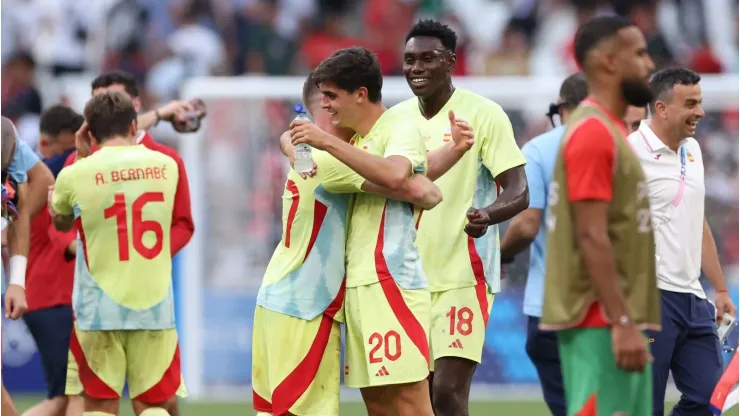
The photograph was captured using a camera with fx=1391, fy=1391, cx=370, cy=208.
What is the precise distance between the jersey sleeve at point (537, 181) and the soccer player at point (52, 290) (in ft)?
10.8

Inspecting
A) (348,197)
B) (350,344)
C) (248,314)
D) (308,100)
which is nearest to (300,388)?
(350,344)

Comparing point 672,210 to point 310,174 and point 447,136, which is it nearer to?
point 447,136

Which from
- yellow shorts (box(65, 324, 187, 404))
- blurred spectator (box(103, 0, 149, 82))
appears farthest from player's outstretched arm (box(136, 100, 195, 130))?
blurred spectator (box(103, 0, 149, 82))

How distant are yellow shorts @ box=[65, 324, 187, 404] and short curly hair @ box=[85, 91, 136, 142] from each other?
118 cm

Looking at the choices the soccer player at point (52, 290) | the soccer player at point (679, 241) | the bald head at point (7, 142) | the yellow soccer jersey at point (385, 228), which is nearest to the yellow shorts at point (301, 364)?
the yellow soccer jersey at point (385, 228)

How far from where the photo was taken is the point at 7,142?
26.1ft

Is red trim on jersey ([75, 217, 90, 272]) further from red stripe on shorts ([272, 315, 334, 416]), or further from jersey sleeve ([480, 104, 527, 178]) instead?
jersey sleeve ([480, 104, 527, 178])

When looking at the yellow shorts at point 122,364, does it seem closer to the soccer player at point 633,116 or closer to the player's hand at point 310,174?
the player's hand at point 310,174

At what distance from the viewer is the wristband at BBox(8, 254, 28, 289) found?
782 centimetres

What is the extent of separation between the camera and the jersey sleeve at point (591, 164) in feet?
17.7

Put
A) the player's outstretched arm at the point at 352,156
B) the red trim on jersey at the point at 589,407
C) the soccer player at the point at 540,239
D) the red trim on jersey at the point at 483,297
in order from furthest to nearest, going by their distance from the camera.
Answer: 1. the soccer player at the point at 540,239
2. the red trim on jersey at the point at 483,297
3. the player's outstretched arm at the point at 352,156
4. the red trim on jersey at the point at 589,407

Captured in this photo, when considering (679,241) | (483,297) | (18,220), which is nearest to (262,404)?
(483,297)

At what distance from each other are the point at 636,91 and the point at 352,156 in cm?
139

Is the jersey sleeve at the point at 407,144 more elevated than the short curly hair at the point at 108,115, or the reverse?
the short curly hair at the point at 108,115
